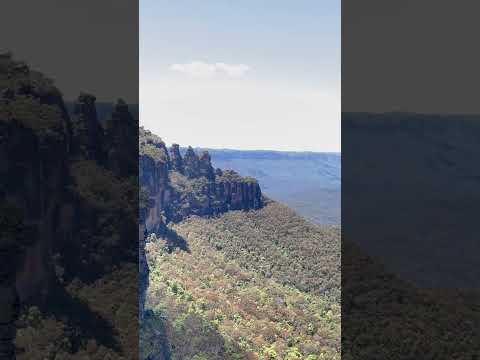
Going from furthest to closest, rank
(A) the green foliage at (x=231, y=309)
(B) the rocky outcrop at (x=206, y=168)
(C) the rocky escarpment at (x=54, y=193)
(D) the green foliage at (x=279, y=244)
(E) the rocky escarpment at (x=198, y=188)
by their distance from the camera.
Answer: (B) the rocky outcrop at (x=206, y=168), (E) the rocky escarpment at (x=198, y=188), (D) the green foliage at (x=279, y=244), (A) the green foliage at (x=231, y=309), (C) the rocky escarpment at (x=54, y=193)

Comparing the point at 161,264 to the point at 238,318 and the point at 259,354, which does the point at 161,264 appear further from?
the point at 259,354

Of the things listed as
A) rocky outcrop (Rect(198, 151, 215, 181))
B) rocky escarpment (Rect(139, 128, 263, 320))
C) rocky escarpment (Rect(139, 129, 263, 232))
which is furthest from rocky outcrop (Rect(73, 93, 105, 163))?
rocky outcrop (Rect(198, 151, 215, 181))

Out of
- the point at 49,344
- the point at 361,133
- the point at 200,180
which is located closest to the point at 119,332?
the point at 49,344

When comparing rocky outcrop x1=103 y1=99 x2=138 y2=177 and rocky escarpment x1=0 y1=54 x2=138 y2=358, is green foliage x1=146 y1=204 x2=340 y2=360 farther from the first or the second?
rocky escarpment x1=0 y1=54 x2=138 y2=358

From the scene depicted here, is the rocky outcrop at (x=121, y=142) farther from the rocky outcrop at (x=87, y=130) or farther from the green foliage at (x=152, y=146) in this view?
the green foliage at (x=152, y=146)

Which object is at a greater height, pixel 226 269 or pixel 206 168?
pixel 206 168

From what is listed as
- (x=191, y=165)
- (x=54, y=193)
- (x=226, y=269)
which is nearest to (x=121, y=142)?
(x=54, y=193)

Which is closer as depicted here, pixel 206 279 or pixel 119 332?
pixel 119 332

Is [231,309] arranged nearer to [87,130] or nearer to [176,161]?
[87,130]

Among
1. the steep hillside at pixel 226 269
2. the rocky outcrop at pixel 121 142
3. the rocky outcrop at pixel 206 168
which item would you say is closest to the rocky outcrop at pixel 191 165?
the steep hillside at pixel 226 269
